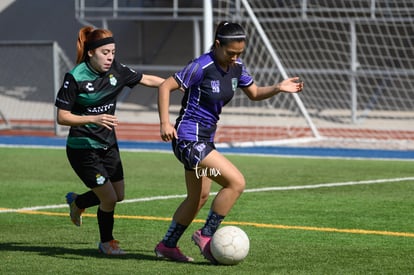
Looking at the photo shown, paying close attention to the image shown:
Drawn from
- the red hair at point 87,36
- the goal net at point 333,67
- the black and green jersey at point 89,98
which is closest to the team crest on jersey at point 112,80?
the black and green jersey at point 89,98

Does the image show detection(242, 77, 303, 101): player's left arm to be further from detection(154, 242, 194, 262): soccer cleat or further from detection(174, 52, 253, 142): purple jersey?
detection(154, 242, 194, 262): soccer cleat

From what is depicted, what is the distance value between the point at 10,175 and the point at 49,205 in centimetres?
335

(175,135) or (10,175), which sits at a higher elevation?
(175,135)

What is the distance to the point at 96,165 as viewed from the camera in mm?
8453

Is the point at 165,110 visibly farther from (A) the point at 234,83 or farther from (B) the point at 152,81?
(B) the point at 152,81

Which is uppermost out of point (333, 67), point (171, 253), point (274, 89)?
point (274, 89)

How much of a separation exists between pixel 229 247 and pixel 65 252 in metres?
1.57

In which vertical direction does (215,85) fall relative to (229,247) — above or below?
above

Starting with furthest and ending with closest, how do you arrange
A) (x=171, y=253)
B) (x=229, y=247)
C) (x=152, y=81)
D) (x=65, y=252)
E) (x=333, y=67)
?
(x=333, y=67), (x=152, y=81), (x=65, y=252), (x=171, y=253), (x=229, y=247)

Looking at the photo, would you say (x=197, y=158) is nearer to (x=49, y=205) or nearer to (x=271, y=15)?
(x=49, y=205)

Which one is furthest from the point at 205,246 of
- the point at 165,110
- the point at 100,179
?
the point at 100,179

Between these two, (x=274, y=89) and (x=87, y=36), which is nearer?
(x=274, y=89)

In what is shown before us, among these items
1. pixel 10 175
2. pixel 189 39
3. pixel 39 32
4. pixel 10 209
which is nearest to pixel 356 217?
pixel 10 209

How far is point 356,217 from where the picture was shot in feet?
33.5
